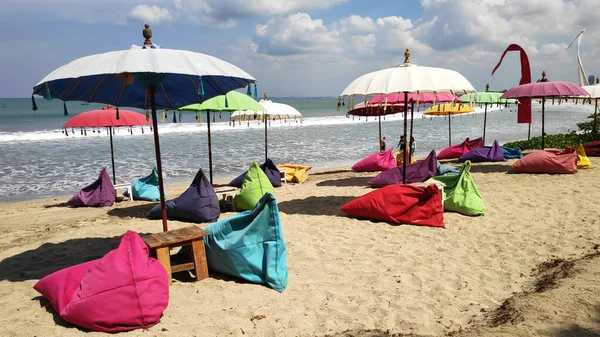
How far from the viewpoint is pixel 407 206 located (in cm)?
665

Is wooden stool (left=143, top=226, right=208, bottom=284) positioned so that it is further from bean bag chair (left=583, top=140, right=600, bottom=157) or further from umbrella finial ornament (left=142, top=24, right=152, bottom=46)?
bean bag chair (left=583, top=140, right=600, bottom=157)

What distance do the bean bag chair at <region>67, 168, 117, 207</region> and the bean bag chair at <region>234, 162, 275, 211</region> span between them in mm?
3148

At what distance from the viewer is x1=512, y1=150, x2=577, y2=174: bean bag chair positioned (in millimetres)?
10320

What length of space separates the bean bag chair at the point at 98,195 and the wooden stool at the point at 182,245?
17.5 feet

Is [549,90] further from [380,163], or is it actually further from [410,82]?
[410,82]

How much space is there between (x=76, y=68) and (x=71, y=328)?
230 cm

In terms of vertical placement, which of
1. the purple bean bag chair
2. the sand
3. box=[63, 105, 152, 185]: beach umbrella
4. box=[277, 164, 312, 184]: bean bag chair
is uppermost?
box=[63, 105, 152, 185]: beach umbrella

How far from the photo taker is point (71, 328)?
349 centimetres

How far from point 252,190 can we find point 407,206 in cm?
286

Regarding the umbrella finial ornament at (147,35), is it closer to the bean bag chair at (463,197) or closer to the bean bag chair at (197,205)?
the bean bag chair at (197,205)

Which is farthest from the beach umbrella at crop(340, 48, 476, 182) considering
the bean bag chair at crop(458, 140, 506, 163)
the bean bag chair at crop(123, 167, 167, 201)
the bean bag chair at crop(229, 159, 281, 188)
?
the bean bag chair at crop(458, 140, 506, 163)

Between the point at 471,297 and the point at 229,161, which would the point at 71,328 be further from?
the point at 229,161

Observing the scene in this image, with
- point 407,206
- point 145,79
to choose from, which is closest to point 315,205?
point 407,206

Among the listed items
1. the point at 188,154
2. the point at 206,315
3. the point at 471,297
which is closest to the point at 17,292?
the point at 206,315
